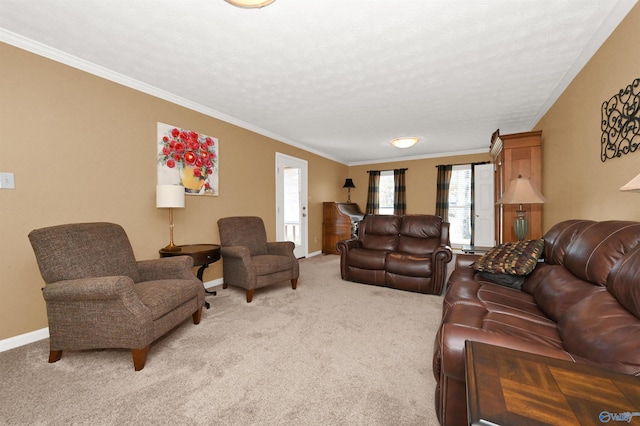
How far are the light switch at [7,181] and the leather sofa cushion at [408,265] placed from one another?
12.3 feet

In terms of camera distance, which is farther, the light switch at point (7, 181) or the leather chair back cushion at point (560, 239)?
the light switch at point (7, 181)

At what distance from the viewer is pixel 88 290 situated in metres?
1.69

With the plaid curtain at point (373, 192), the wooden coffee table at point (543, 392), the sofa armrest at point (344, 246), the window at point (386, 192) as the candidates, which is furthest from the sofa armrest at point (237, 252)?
the window at point (386, 192)

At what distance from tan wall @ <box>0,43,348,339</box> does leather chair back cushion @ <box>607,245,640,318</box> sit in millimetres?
3639

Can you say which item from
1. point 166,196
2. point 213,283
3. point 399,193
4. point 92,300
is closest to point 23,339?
point 92,300

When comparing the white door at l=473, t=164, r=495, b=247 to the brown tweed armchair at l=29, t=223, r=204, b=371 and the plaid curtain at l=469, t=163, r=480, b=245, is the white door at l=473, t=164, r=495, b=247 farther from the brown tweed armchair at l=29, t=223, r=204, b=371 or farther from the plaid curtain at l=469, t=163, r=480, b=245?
the brown tweed armchair at l=29, t=223, r=204, b=371

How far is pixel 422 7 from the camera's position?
1.77m

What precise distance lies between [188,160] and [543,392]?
3.58 metres

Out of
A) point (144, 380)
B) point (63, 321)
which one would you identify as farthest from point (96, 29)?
point (144, 380)

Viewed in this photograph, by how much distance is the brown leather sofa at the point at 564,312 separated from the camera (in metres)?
1.00

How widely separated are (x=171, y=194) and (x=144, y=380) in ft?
5.56

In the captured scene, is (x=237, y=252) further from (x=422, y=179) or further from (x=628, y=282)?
(x=422, y=179)

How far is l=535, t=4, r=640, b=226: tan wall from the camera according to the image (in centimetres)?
176

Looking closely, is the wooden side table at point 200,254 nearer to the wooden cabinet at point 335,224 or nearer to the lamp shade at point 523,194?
the lamp shade at point 523,194
